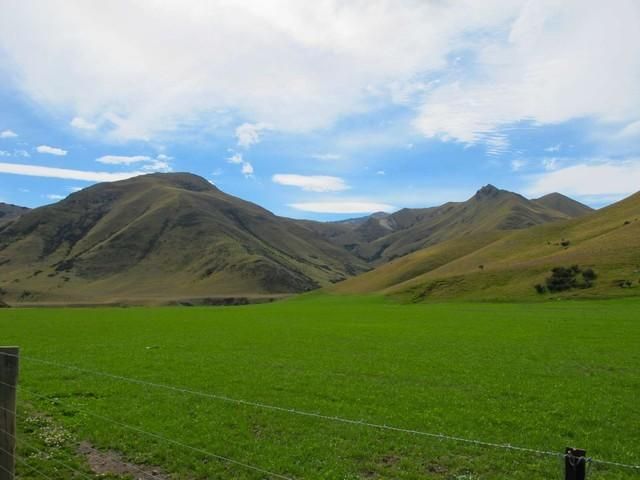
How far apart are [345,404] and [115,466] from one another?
8.66m

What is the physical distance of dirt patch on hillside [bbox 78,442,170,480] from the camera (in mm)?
12930

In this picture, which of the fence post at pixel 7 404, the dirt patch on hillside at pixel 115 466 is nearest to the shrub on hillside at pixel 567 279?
the dirt patch on hillside at pixel 115 466

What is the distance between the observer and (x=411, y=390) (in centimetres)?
2173

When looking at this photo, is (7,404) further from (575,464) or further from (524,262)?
(524,262)

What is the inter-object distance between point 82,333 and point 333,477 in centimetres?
4145

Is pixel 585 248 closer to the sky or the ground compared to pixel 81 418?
closer to the sky

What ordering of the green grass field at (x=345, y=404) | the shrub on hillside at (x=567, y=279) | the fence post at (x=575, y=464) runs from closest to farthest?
the fence post at (x=575, y=464) < the green grass field at (x=345, y=404) < the shrub on hillside at (x=567, y=279)

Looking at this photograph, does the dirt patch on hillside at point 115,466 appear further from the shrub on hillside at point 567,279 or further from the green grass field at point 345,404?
the shrub on hillside at point 567,279

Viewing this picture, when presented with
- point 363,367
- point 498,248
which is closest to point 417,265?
point 498,248

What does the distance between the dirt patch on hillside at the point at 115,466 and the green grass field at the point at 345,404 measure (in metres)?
0.30

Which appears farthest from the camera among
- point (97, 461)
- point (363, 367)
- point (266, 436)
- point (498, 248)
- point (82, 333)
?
point (498, 248)

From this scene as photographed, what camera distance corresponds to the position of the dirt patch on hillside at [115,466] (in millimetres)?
12930

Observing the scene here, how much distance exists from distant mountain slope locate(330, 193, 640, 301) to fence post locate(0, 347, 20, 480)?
83845mm

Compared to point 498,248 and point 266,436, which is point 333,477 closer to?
point 266,436
